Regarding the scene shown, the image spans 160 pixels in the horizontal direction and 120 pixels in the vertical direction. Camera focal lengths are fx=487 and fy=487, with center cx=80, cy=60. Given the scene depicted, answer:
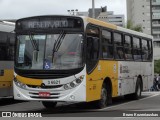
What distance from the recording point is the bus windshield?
16031 millimetres

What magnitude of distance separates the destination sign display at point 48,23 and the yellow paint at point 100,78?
1.84m

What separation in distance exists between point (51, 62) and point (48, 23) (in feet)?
4.78

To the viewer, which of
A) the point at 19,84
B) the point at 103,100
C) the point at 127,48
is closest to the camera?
the point at 19,84

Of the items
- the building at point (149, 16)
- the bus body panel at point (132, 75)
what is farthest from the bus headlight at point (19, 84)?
the building at point (149, 16)

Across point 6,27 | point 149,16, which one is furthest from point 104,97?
point 149,16

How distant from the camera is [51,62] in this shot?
16078 millimetres

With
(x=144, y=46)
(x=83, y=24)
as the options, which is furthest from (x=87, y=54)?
(x=144, y=46)

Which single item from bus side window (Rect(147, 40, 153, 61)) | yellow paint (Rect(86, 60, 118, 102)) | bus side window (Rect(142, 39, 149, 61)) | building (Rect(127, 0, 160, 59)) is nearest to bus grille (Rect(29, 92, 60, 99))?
yellow paint (Rect(86, 60, 118, 102))

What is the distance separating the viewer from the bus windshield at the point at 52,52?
1603cm

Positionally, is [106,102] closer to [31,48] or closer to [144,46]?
[31,48]

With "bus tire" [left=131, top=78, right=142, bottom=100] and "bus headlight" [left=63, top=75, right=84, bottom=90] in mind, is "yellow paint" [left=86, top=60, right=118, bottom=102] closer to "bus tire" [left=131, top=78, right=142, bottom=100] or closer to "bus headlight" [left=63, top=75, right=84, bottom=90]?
"bus headlight" [left=63, top=75, right=84, bottom=90]

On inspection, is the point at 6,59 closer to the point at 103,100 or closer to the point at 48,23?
the point at 48,23

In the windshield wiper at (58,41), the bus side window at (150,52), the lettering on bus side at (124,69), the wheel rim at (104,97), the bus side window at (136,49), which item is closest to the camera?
the windshield wiper at (58,41)

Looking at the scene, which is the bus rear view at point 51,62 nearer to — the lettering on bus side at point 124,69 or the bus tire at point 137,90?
the lettering on bus side at point 124,69
